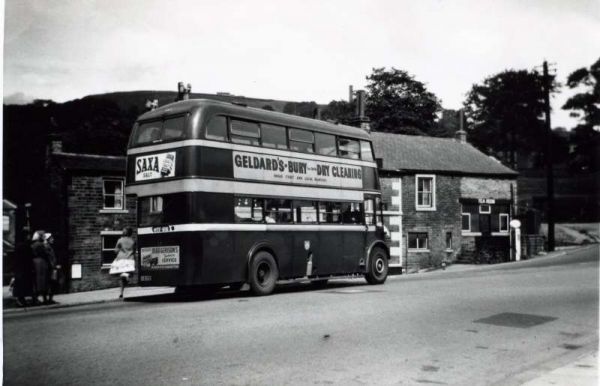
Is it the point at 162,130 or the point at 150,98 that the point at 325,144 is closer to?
the point at 162,130

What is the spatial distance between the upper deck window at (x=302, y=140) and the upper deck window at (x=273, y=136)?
0.28m

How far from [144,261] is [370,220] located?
6691 mm

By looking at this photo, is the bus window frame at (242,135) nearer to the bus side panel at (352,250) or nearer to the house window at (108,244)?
the bus side panel at (352,250)

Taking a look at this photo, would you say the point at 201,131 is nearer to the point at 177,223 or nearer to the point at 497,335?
the point at 177,223

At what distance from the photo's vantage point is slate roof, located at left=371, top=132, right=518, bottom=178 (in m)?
32.9

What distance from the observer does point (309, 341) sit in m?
8.00

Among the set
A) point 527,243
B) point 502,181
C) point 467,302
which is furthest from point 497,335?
point 502,181

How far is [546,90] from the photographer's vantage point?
3209 cm

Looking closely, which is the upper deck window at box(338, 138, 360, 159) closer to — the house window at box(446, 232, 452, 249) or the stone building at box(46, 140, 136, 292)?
the stone building at box(46, 140, 136, 292)

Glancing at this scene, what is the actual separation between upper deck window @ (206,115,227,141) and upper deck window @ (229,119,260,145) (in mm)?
197

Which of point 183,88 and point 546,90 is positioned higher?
point 546,90

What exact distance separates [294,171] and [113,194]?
41.0 feet

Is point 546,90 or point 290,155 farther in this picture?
point 546,90

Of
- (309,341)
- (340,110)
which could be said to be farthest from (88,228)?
(340,110)
